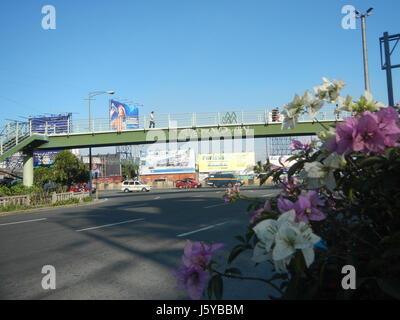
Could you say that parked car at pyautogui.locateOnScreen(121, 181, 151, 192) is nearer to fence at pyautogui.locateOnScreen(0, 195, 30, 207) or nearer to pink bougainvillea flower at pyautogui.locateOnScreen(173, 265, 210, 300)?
fence at pyautogui.locateOnScreen(0, 195, 30, 207)

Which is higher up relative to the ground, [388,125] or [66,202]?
[388,125]

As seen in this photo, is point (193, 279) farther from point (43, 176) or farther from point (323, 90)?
point (43, 176)

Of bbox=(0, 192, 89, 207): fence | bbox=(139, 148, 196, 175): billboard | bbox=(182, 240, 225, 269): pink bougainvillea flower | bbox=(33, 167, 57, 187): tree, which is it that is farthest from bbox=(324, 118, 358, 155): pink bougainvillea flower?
bbox=(139, 148, 196, 175): billboard

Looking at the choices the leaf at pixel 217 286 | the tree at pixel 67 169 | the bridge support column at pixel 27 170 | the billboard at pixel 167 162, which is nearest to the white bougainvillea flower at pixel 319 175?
the leaf at pixel 217 286

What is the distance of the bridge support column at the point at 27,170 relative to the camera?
22.5m

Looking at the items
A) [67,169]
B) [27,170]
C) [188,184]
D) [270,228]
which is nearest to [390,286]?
[270,228]

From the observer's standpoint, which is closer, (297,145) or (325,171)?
(325,171)

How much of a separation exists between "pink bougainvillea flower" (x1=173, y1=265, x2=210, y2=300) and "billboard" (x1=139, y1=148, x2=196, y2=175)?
59.0 meters

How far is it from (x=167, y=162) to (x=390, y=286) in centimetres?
6226

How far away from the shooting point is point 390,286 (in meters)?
0.99

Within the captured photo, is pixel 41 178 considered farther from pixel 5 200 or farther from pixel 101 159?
pixel 101 159

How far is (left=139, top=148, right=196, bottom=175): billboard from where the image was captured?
200 ft

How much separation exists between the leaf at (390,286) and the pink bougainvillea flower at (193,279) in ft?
2.10

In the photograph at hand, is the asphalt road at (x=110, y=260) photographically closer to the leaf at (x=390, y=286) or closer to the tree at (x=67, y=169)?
the leaf at (x=390, y=286)
